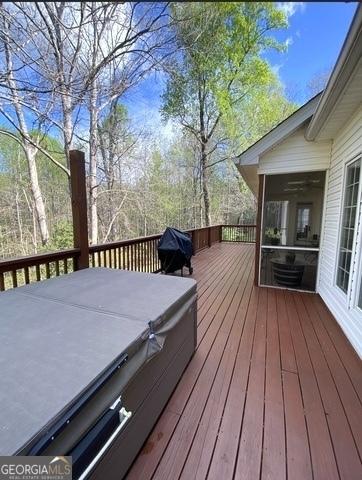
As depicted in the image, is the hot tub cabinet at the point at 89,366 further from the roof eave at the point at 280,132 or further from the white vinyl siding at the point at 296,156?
the white vinyl siding at the point at 296,156

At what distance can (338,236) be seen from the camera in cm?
325

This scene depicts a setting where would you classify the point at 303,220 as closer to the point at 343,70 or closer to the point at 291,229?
the point at 291,229

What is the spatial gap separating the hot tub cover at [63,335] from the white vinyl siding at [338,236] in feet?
6.11

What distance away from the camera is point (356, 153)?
8.84 feet

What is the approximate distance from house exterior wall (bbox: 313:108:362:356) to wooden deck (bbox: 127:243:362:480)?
184 millimetres

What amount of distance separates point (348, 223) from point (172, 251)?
2790 millimetres

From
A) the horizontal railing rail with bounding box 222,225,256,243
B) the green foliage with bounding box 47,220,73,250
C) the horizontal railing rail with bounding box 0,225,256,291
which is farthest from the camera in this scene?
the horizontal railing rail with bounding box 222,225,256,243

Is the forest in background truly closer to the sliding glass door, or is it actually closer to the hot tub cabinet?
the sliding glass door

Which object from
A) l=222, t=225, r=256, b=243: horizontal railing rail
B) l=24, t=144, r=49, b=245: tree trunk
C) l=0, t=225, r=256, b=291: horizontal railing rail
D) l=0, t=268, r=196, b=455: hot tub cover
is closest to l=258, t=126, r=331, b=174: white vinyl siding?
l=0, t=225, r=256, b=291: horizontal railing rail

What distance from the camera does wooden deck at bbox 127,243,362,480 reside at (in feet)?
4.28

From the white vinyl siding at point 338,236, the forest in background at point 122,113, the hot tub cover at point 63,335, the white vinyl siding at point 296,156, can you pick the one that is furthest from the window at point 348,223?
the forest in background at point 122,113

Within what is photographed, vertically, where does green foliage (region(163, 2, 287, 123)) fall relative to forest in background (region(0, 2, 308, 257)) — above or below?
above

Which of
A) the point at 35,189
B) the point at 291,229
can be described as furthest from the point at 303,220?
the point at 35,189

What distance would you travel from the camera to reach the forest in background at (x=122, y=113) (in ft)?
14.7
